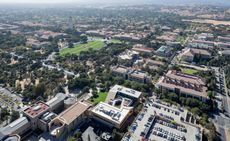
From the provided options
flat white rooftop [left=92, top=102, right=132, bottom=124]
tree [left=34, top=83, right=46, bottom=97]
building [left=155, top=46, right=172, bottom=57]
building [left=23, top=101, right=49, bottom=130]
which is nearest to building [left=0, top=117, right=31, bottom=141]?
building [left=23, top=101, right=49, bottom=130]

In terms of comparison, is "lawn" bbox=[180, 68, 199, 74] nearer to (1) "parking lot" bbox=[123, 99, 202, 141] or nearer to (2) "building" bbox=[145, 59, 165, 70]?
(2) "building" bbox=[145, 59, 165, 70]

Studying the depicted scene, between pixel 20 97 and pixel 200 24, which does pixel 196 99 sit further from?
pixel 200 24

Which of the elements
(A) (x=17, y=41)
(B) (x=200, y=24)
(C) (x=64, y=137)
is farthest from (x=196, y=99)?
(B) (x=200, y=24)

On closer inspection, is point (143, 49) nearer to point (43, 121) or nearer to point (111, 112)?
point (111, 112)

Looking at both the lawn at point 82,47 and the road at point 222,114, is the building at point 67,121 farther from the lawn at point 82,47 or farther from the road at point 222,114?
the lawn at point 82,47

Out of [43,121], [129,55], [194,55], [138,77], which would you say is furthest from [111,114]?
[194,55]

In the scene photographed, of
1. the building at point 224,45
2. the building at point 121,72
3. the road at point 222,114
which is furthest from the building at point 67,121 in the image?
the building at point 224,45
